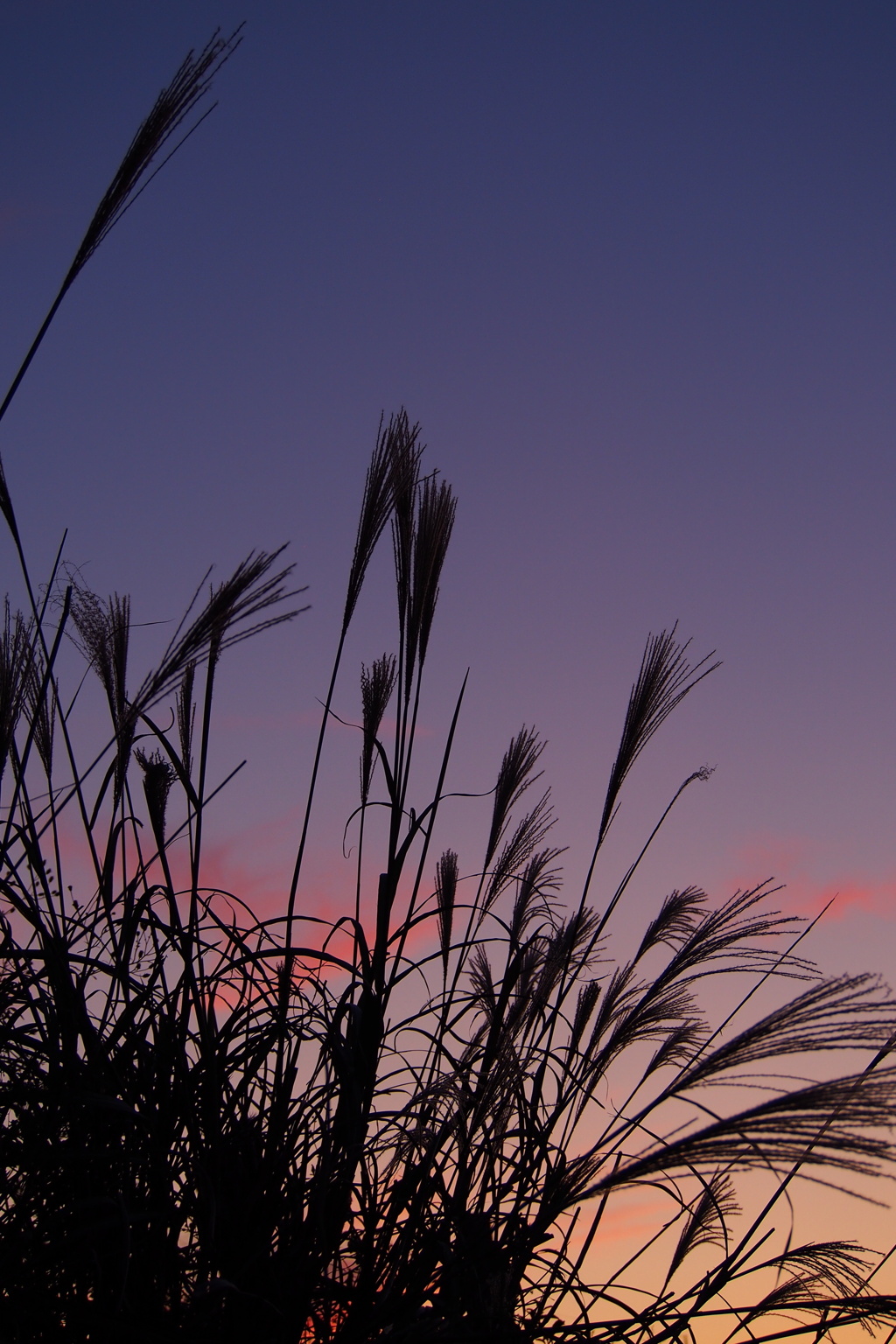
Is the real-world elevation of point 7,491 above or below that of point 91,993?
above

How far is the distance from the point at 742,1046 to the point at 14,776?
42.2 inches

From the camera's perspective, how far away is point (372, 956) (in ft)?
5.06

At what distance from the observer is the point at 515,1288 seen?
1.38 m

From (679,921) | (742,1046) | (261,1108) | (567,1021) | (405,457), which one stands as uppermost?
(405,457)

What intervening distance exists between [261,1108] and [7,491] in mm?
930

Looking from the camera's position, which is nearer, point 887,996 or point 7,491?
point 887,996

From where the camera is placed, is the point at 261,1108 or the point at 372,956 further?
the point at 372,956

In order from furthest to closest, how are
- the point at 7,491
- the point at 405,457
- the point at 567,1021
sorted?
1. the point at 567,1021
2. the point at 405,457
3. the point at 7,491

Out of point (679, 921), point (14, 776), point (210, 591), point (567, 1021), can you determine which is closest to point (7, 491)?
point (210, 591)

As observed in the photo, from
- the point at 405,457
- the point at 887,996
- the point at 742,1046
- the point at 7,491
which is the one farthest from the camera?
the point at 405,457

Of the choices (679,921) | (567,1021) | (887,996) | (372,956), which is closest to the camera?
(887,996)

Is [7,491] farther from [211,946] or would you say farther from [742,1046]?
[742,1046]

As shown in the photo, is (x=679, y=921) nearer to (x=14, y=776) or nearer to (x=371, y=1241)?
(x=371, y=1241)

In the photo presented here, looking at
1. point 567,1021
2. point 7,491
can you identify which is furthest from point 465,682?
point 7,491
